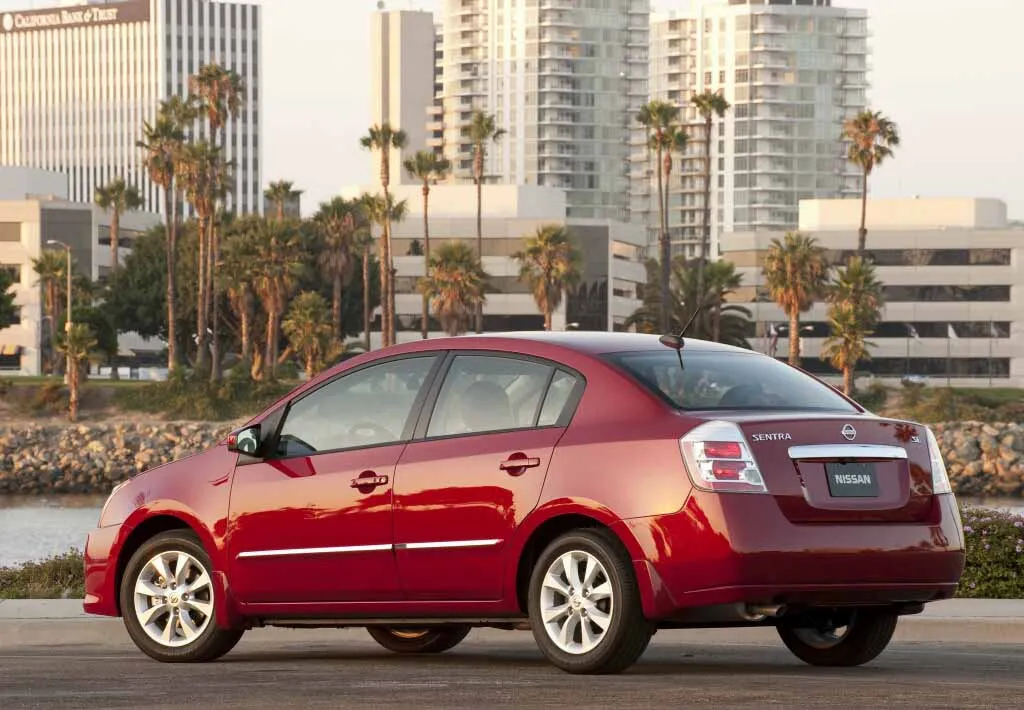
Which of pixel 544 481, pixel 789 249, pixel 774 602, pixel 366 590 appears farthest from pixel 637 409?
pixel 789 249

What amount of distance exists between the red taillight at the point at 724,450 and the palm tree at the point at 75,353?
267 ft

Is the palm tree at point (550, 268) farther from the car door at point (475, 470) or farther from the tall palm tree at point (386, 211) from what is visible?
the car door at point (475, 470)

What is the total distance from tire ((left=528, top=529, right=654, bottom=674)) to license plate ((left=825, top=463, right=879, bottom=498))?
2.99ft

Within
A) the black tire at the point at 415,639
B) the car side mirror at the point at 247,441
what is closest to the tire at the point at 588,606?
the black tire at the point at 415,639

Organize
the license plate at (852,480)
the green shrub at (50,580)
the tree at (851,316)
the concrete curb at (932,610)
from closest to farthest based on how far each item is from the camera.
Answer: the license plate at (852,480), the concrete curb at (932,610), the green shrub at (50,580), the tree at (851,316)

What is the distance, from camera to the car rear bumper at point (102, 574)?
385 inches

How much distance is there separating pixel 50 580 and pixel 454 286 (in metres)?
90.3

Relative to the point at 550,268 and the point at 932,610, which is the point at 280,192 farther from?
the point at 932,610

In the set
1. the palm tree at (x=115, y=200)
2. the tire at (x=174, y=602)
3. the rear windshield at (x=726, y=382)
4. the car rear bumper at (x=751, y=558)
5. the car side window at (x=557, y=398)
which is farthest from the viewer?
the palm tree at (x=115, y=200)

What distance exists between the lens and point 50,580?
48.8 ft

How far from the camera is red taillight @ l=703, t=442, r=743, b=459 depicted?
26.2 ft

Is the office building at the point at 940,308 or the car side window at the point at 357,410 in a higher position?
the car side window at the point at 357,410

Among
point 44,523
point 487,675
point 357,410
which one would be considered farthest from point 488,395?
point 44,523

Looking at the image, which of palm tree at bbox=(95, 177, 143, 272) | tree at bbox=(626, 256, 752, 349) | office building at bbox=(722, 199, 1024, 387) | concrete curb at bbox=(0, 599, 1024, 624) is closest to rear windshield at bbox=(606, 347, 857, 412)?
concrete curb at bbox=(0, 599, 1024, 624)
